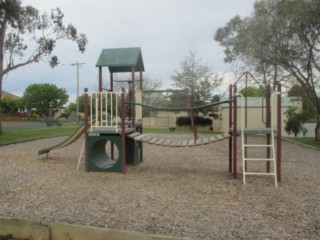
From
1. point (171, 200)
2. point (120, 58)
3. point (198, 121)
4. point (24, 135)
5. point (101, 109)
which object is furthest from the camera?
point (198, 121)

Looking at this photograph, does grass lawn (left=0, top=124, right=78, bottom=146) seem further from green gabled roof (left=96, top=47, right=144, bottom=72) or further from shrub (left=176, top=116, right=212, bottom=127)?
shrub (left=176, top=116, right=212, bottom=127)

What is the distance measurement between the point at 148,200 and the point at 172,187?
3.08 ft

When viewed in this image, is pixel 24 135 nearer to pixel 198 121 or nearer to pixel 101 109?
pixel 101 109

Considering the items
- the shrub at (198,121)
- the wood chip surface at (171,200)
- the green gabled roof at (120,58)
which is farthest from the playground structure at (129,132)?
the shrub at (198,121)

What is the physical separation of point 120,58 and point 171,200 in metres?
4.52

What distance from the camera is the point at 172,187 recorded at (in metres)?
5.55

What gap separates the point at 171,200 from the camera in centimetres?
470

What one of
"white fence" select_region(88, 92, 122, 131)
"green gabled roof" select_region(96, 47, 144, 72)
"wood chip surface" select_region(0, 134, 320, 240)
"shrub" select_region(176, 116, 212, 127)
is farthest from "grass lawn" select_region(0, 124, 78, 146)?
"shrub" select_region(176, 116, 212, 127)

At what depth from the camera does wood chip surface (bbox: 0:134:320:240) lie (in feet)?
11.9

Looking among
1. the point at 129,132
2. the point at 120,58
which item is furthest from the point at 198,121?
the point at 129,132

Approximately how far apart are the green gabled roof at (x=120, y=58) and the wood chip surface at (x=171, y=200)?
101 inches

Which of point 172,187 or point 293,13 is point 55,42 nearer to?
point 293,13

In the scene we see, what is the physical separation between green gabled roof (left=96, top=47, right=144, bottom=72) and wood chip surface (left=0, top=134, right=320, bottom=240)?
2.55m

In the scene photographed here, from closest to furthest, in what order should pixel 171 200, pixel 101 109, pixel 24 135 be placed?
pixel 171 200 < pixel 101 109 < pixel 24 135
